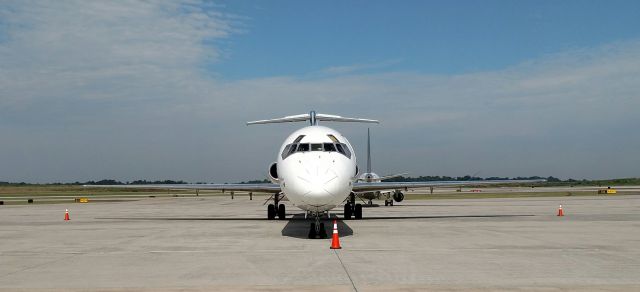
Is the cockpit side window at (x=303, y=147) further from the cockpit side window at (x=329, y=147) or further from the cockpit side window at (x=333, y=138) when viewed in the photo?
the cockpit side window at (x=333, y=138)

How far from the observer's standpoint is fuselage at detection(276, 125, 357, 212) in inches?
554

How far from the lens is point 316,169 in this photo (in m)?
14.4

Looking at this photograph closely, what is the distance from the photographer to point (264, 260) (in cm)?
1063

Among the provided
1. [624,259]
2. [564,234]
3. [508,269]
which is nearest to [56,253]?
[508,269]

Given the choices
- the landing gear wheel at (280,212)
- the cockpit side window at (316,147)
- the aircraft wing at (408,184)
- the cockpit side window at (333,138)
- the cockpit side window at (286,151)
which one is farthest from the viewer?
the landing gear wheel at (280,212)

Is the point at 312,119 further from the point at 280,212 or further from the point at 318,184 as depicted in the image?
the point at 318,184

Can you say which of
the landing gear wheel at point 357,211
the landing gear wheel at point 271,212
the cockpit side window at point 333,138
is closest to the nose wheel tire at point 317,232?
the cockpit side window at point 333,138

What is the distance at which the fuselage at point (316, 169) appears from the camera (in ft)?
46.2

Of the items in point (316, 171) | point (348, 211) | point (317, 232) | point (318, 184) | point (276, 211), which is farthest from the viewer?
point (276, 211)

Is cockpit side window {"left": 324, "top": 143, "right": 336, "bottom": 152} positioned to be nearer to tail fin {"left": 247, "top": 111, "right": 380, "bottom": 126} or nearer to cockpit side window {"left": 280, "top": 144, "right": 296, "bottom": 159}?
cockpit side window {"left": 280, "top": 144, "right": 296, "bottom": 159}

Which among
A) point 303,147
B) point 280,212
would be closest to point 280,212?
point 280,212

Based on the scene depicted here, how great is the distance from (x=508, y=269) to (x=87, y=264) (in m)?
7.15

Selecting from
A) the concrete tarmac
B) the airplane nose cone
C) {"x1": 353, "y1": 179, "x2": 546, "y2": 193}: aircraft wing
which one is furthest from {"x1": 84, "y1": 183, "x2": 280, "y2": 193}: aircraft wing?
the airplane nose cone

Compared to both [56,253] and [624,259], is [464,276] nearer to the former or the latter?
[624,259]
